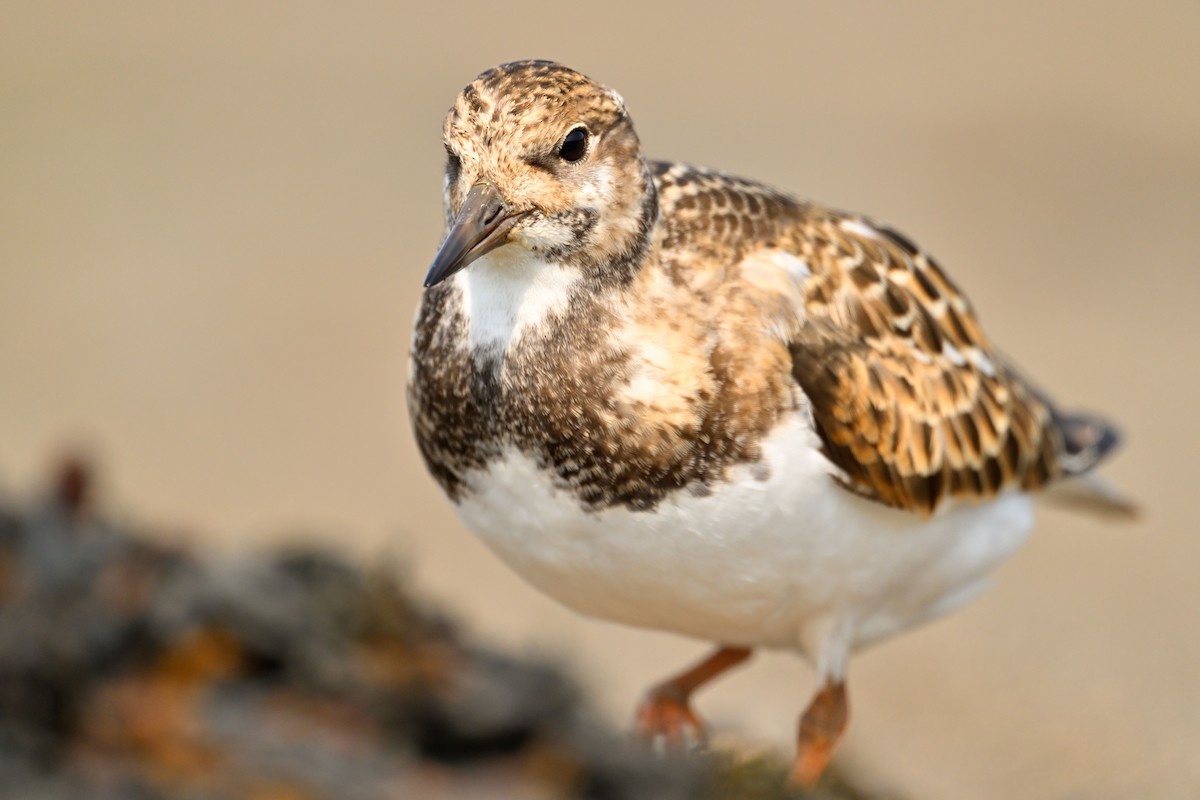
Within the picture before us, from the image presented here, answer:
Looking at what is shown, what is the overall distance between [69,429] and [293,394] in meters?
1.02

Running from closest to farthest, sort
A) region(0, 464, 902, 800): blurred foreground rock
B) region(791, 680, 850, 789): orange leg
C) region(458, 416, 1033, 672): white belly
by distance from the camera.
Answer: region(0, 464, 902, 800): blurred foreground rock
region(458, 416, 1033, 672): white belly
region(791, 680, 850, 789): orange leg

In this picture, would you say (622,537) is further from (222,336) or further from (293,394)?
(222,336)

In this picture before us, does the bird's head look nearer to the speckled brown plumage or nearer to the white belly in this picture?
the speckled brown plumage

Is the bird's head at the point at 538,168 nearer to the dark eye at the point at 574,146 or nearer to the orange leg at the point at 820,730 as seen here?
the dark eye at the point at 574,146

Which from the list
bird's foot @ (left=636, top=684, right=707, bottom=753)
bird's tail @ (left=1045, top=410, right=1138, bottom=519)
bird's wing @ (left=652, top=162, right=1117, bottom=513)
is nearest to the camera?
bird's wing @ (left=652, top=162, right=1117, bottom=513)

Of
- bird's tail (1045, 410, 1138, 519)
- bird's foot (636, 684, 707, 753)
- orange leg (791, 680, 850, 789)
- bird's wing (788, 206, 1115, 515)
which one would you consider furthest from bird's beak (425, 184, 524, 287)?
bird's tail (1045, 410, 1138, 519)

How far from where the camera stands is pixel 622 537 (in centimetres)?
304

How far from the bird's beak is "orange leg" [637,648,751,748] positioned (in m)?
1.63

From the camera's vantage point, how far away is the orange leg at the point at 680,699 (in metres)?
4.03

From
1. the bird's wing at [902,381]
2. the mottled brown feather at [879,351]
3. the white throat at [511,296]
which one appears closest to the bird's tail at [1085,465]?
the bird's wing at [902,381]

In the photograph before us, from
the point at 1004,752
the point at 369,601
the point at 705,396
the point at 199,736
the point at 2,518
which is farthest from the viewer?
the point at 1004,752

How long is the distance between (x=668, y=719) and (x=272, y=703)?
4.53 feet

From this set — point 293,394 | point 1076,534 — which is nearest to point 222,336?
point 293,394

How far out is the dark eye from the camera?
9.32ft
